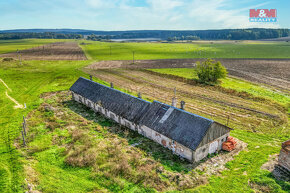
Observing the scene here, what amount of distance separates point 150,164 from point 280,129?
67.5 ft

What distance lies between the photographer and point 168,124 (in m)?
24.1

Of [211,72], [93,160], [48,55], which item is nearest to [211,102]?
[211,72]

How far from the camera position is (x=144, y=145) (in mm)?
24641

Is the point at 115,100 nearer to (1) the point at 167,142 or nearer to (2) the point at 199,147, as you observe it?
(1) the point at 167,142

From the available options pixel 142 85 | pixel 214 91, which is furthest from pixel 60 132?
pixel 214 91

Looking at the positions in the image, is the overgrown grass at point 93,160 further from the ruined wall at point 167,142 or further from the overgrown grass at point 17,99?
the overgrown grass at point 17,99

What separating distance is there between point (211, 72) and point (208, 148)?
33547 millimetres

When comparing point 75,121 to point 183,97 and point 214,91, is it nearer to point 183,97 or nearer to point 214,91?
point 183,97

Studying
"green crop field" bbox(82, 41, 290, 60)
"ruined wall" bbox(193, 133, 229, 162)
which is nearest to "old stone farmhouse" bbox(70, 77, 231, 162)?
"ruined wall" bbox(193, 133, 229, 162)

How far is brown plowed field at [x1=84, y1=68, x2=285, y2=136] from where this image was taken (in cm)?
3131

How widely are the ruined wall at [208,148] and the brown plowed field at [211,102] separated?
24.6 feet

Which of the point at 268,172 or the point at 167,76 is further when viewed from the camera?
the point at 167,76

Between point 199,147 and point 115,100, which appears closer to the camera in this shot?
point 199,147

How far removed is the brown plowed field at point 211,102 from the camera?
31312mm
